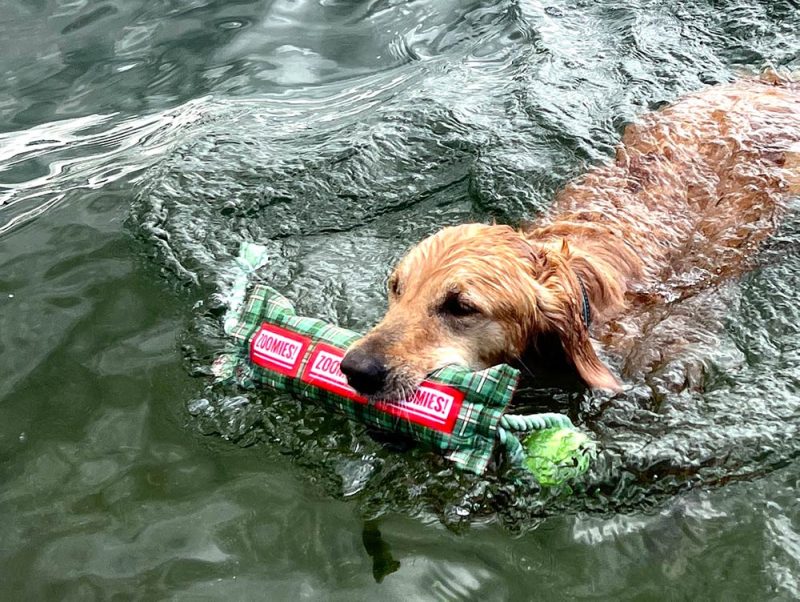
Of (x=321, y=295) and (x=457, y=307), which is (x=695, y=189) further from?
(x=321, y=295)

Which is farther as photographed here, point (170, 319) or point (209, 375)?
point (170, 319)

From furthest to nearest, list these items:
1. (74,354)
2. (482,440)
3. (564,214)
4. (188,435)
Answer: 1. (564,214)
2. (74,354)
3. (188,435)
4. (482,440)

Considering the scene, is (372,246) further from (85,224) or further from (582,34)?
(582,34)

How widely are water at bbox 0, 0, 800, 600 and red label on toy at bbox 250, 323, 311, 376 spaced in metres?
0.34

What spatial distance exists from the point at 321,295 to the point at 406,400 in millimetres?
1868

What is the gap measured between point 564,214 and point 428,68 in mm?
3285

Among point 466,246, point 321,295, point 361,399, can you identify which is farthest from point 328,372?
point 321,295

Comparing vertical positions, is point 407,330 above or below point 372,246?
above

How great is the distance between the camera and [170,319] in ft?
17.3

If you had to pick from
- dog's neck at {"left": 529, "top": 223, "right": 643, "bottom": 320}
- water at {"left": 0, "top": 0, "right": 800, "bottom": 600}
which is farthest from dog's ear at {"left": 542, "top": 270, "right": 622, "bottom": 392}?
dog's neck at {"left": 529, "top": 223, "right": 643, "bottom": 320}

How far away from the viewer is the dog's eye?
14.2ft

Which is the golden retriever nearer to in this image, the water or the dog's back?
the dog's back

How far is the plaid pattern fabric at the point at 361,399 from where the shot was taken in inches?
143

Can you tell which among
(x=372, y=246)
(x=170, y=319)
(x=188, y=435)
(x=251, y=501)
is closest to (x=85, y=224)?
(x=170, y=319)
